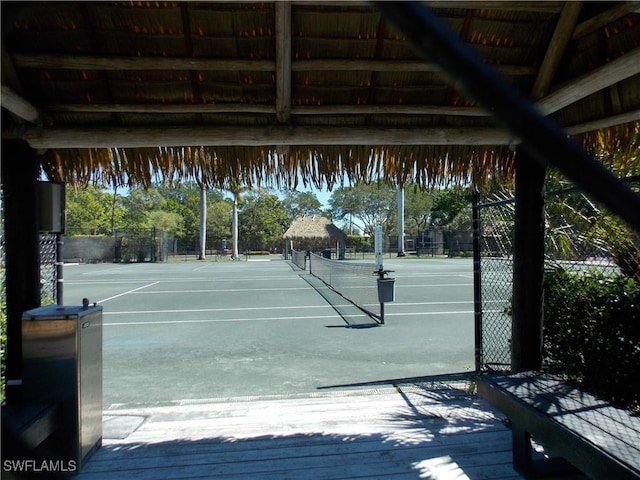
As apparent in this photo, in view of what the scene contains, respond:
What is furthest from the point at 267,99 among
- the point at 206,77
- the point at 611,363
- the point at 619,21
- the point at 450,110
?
the point at 611,363

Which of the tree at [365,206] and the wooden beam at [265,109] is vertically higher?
the tree at [365,206]

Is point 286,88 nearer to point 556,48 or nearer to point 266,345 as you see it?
point 556,48

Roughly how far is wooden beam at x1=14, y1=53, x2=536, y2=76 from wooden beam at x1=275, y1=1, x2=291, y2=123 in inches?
4.4

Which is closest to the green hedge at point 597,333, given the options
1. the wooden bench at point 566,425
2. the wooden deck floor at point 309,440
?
the wooden bench at point 566,425

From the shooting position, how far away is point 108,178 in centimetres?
399

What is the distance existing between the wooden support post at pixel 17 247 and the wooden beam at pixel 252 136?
0.23 meters

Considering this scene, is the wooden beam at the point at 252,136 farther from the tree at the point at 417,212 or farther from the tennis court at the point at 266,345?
the tree at the point at 417,212

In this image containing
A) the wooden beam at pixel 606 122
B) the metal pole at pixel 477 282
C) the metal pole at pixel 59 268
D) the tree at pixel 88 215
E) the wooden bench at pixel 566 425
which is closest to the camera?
the wooden bench at pixel 566 425

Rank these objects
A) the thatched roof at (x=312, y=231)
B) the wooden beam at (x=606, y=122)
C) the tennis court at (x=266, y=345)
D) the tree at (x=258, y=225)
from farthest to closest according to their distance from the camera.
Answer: the tree at (x=258, y=225)
the thatched roof at (x=312, y=231)
the tennis court at (x=266, y=345)
the wooden beam at (x=606, y=122)

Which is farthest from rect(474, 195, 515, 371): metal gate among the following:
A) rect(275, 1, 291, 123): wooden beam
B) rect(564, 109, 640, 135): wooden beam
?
rect(275, 1, 291, 123): wooden beam

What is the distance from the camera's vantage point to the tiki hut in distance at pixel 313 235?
51.2 m

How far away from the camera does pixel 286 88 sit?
3.32 metres

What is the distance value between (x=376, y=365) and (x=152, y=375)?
315 centimetres

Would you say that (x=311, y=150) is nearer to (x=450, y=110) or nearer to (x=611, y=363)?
(x=450, y=110)
